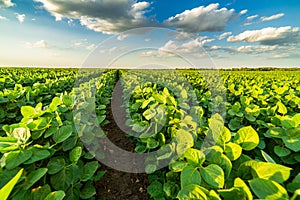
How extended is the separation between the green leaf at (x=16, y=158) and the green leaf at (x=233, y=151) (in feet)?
3.96

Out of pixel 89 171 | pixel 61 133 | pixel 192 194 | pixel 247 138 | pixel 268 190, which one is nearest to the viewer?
pixel 268 190

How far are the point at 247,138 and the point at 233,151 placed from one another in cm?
16

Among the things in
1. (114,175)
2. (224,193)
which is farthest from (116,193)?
(224,193)

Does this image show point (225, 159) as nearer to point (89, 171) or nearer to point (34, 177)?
point (34, 177)

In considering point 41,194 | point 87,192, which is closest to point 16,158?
point 41,194

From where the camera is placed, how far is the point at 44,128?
1706 mm

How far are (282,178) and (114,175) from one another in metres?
3.89

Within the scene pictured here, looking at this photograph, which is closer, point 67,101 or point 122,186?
point 67,101

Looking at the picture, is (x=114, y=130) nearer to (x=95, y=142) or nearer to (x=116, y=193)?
(x=116, y=193)

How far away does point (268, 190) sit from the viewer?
0.81 meters

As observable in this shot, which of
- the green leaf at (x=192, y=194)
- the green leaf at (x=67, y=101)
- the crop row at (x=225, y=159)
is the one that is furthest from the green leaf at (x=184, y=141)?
the green leaf at (x=67, y=101)

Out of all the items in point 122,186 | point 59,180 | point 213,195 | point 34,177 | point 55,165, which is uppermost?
point 213,195

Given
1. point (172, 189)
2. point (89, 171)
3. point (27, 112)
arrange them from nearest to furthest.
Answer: point (172, 189) < point (89, 171) < point (27, 112)

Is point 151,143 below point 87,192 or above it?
above
